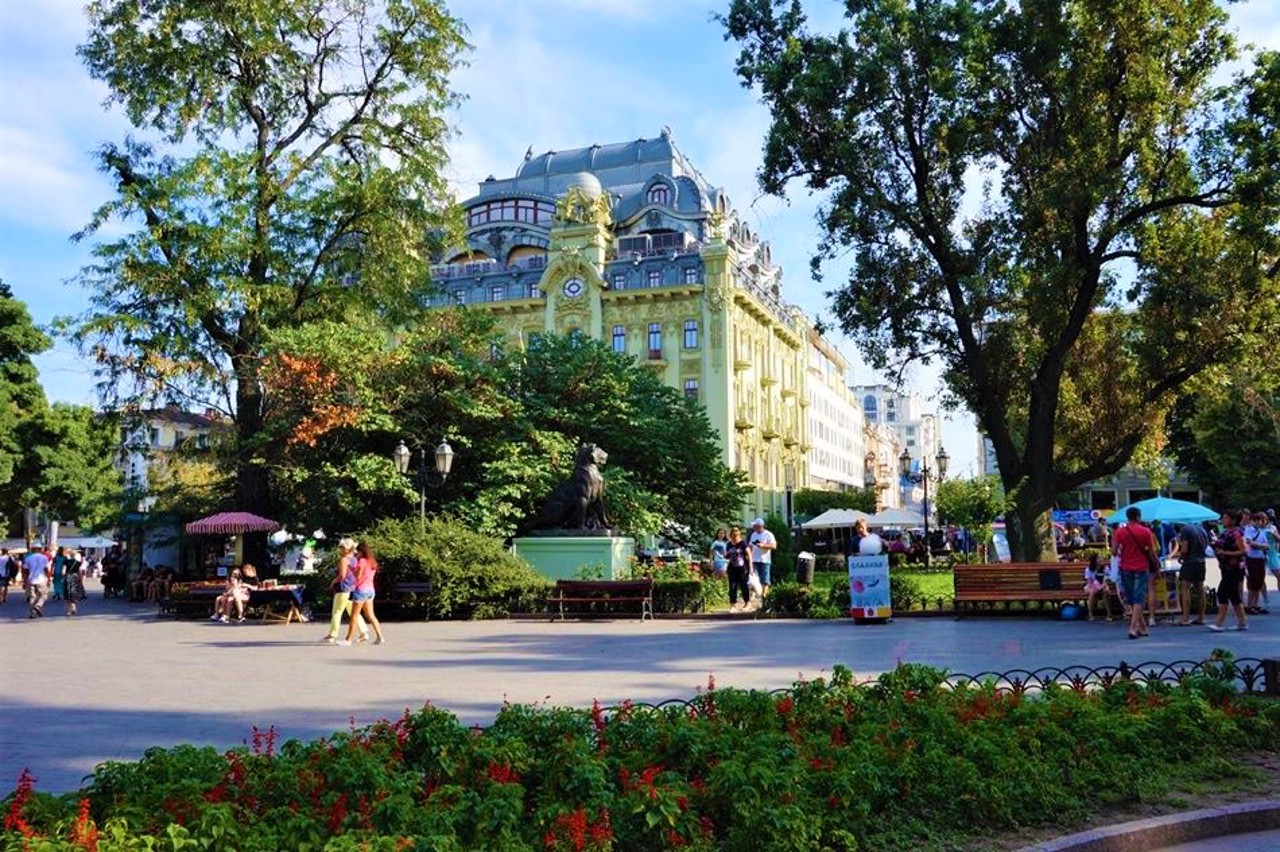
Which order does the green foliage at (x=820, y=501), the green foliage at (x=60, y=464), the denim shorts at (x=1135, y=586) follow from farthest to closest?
1. the green foliage at (x=820, y=501)
2. the green foliage at (x=60, y=464)
3. the denim shorts at (x=1135, y=586)

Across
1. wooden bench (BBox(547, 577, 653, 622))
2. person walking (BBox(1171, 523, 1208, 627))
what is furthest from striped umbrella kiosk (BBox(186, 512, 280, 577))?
person walking (BBox(1171, 523, 1208, 627))

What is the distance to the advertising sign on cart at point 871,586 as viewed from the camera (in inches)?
708

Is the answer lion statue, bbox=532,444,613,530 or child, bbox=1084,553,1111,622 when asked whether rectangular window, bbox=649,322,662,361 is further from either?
child, bbox=1084,553,1111,622

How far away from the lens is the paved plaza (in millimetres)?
Result: 9141

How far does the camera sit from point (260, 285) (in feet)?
87.2

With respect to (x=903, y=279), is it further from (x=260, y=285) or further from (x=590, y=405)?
(x=260, y=285)

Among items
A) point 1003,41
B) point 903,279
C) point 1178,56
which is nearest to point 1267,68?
point 1178,56

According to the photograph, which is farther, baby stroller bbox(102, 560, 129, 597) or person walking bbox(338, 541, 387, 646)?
baby stroller bbox(102, 560, 129, 597)

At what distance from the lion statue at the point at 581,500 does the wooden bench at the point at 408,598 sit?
11.9 feet

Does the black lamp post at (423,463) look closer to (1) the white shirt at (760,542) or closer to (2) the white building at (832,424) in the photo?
(1) the white shirt at (760,542)

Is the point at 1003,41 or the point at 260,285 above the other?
the point at 1003,41

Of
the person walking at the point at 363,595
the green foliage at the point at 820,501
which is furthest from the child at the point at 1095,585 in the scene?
the green foliage at the point at 820,501

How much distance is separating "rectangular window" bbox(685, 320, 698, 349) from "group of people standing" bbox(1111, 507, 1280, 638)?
44.8 m

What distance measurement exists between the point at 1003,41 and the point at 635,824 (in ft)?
70.4
